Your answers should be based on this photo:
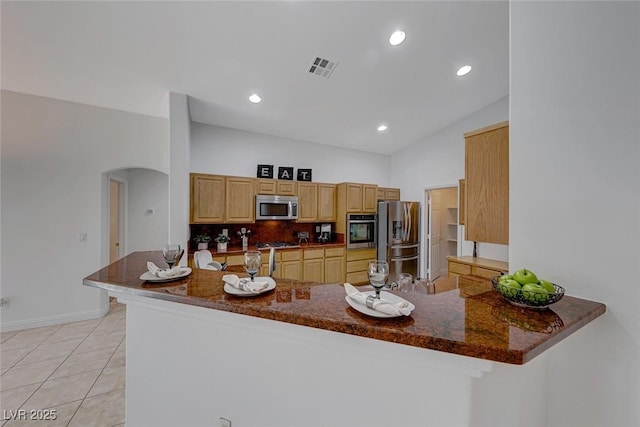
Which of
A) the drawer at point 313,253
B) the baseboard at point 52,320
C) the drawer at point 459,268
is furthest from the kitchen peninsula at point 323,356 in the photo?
the drawer at point 313,253

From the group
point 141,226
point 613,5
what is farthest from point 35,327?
point 613,5

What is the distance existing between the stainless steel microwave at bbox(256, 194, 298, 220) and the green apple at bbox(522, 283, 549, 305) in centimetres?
381

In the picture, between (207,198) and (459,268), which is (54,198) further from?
(459,268)

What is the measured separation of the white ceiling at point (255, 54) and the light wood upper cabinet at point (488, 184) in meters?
1.33

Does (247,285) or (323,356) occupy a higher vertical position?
(247,285)

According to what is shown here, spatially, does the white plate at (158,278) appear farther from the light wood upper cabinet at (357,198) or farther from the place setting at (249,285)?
the light wood upper cabinet at (357,198)

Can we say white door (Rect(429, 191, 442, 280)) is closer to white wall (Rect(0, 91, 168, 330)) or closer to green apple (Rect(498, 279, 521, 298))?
green apple (Rect(498, 279, 521, 298))

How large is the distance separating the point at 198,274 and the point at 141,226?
13.6 feet

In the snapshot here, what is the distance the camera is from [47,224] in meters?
3.25

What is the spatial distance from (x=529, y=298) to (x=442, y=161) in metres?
4.49

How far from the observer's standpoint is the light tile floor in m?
1.90

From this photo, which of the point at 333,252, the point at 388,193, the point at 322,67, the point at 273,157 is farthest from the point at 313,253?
the point at 322,67

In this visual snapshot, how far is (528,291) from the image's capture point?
0.94 meters

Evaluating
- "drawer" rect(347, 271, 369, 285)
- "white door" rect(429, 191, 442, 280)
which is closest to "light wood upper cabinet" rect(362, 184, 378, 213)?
"white door" rect(429, 191, 442, 280)
